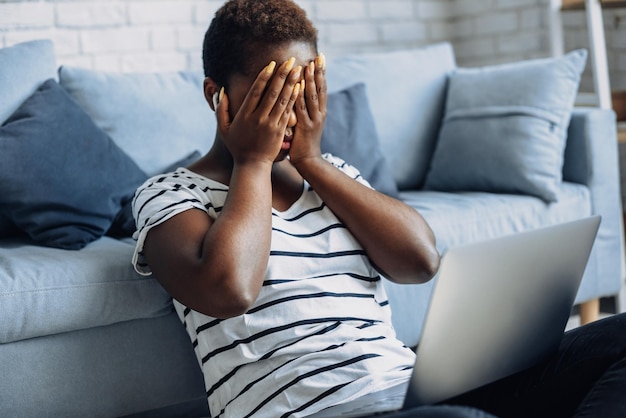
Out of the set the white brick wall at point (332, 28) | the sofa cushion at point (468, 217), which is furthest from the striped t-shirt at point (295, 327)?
the white brick wall at point (332, 28)

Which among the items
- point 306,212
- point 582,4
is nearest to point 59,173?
point 306,212

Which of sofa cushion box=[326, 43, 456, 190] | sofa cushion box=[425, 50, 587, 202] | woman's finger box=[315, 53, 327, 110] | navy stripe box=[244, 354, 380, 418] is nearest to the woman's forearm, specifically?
woman's finger box=[315, 53, 327, 110]

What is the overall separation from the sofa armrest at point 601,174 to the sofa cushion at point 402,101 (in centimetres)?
47

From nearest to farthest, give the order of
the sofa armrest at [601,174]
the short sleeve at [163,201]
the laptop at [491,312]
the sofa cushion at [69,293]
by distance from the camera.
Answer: the laptop at [491,312] < the short sleeve at [163,201] < the sofa cushion at [69,293] < the sofa armrest at [601,174]

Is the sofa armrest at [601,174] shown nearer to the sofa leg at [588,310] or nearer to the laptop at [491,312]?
the sofa leg at [588,310]

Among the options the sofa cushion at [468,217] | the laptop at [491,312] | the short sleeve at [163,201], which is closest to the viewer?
the laptop at [491,312]

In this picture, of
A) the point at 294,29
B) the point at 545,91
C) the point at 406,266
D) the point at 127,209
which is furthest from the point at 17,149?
the point at 545,91

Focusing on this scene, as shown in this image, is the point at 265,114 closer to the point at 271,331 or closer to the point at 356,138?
the point at 271,331

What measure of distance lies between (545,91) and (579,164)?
0.26 metres

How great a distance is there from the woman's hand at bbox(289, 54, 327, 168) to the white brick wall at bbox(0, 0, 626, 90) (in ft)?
5.24

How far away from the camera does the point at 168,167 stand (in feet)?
7.52

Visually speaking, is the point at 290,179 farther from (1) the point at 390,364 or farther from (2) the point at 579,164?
(2) the point at 579,164

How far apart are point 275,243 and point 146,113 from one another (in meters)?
1.13

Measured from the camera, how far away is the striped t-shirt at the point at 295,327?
49.3 inches
